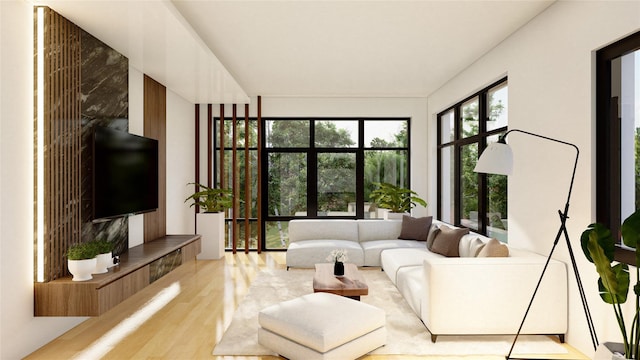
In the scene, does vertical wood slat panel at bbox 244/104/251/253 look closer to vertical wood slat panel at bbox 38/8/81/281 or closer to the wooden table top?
the wooden table top

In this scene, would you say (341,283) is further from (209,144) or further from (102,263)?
(209,144)

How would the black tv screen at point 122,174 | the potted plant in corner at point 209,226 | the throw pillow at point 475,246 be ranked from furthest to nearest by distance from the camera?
the potted plant in corner at point 209,226 → the throw pillow at point 475,246 → the black tv screen at point 122,174

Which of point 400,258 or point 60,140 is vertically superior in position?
point 60,140

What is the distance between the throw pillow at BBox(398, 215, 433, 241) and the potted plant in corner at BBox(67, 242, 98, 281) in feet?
13.9

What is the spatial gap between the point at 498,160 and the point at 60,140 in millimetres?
3470

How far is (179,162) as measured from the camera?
6652 mm

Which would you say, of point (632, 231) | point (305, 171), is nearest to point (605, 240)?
point (632, 231)

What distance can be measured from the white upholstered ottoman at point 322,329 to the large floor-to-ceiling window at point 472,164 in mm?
2349

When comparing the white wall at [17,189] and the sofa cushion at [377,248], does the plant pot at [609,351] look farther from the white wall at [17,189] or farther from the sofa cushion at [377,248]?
the white wall at [17,189]

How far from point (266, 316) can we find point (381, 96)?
→ 5.23 meters

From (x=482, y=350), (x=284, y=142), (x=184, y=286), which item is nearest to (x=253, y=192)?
(x=284, y=142)

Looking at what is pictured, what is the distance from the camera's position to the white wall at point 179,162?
6.29 metres

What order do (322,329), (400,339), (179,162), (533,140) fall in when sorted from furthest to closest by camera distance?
(179,162), (533,140), (400,339), (322,329)

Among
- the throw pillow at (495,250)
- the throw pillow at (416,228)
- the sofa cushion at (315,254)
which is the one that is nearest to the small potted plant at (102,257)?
the sofa cushion at (315,254)
